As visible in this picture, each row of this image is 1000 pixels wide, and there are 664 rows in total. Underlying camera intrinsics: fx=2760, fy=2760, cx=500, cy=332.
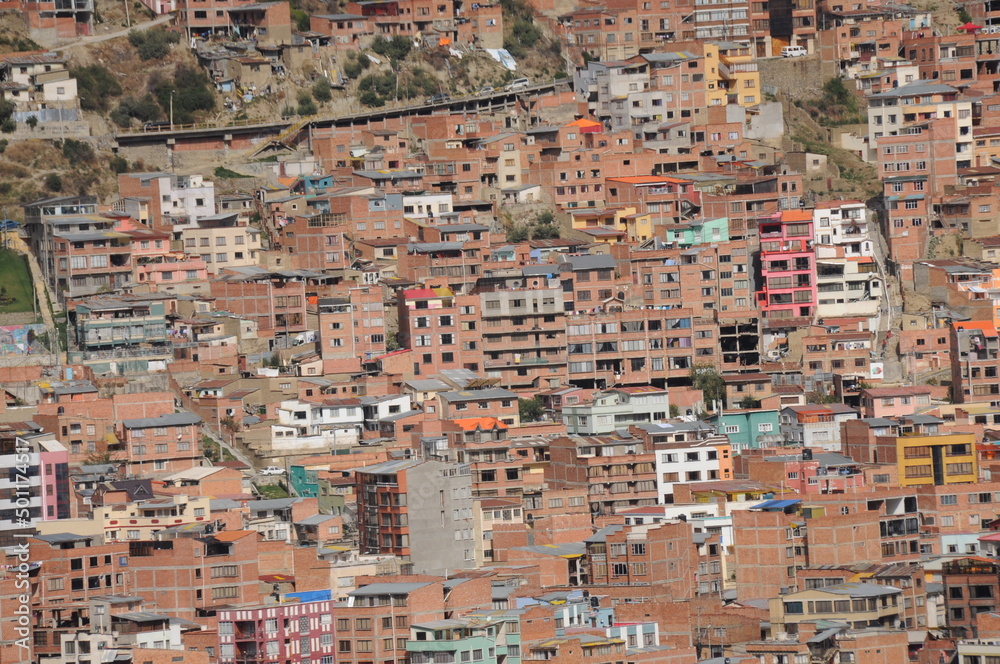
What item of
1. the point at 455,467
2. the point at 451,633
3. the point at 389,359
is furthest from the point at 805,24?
the point at 451,633

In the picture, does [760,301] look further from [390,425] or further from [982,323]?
[390,425]

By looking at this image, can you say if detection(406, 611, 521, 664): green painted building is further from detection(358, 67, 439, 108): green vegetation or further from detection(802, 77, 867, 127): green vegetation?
detection(802, 77, 867, 127): green vegetation

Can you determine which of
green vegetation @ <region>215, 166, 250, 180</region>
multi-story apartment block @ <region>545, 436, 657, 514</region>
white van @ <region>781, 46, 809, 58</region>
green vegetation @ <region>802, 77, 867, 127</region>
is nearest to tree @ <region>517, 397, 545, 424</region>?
multi-story apartment block @ <region>545, 436, 657, 514</region>

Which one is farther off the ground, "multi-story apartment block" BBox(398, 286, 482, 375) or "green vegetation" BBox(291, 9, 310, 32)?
"green vegetation" BBox(291, 9, 310, 32)

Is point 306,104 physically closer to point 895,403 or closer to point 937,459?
point 895,403

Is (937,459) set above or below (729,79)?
below

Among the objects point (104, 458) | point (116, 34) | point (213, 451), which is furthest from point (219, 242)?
point (116, 34)

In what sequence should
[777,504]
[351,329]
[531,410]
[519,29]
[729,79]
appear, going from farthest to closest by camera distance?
[519,29]
[729,79]
[351,329]
[531,410]
[777,504]

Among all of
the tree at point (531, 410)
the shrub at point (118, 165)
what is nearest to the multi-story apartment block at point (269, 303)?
the tree at point (531, 410)
